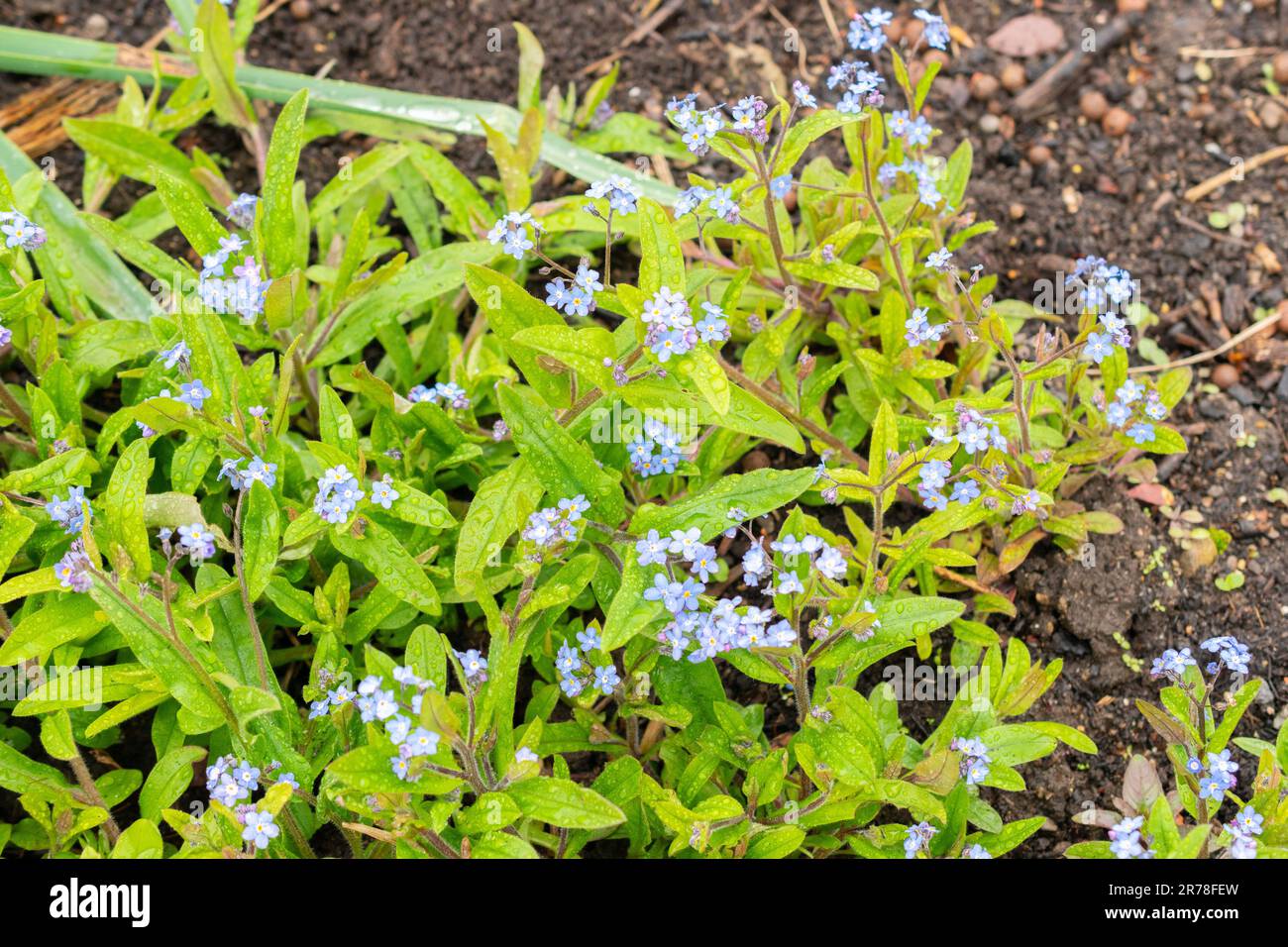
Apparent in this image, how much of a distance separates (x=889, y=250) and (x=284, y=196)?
2029mm

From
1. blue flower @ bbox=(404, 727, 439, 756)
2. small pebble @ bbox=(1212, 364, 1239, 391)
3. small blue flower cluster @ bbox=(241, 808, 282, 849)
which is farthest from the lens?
small pebble @ bbox=(1212, 364, 1239, 391)

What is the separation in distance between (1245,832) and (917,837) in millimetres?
838

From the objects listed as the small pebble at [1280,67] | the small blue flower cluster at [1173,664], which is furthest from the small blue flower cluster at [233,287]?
the small pebble at [1280,67]

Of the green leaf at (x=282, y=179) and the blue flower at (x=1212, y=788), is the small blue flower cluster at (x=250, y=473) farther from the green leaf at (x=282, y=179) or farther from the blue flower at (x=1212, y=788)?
the blue flower at (x=1212, y=788)

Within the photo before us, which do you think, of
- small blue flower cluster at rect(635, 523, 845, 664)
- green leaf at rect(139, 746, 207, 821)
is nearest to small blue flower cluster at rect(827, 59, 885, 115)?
small blue flower cluster at rect(635, 523, 845, 664)

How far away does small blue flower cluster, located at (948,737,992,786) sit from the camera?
336cm

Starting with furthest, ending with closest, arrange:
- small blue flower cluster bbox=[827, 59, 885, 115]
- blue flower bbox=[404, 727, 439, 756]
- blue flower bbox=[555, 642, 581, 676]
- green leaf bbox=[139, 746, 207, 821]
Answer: small blue flower cluster bbox=[827, 59, 885, 115] < green leaf bbox=[139, 746, 207, 821] < blue flower bbox=[555, 642, 581, 676] < blue flower bbox=[404, 727, 439, 756]

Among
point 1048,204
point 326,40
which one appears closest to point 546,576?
point 1048,204

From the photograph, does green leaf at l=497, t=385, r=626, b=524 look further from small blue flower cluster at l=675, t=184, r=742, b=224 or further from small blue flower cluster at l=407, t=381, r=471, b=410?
small blue flower cluster at l=675, t=184, r=742, b=224

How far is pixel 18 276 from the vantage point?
4324 mm

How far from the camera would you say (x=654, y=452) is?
3826 millimetres

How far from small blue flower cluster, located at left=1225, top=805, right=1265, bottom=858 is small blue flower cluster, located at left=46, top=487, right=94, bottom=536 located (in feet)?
10.1

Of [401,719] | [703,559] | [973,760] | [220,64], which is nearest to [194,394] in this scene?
[401,719]

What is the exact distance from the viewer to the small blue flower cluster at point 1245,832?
10.1 ft
